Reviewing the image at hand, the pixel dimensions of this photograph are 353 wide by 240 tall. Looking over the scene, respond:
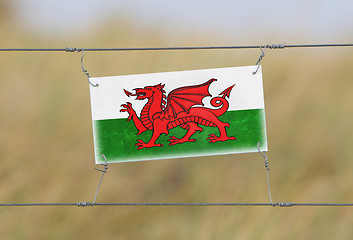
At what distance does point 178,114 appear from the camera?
451cm

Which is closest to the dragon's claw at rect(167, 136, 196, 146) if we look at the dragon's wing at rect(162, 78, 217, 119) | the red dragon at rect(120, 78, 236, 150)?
the red dragon at rect(120, 78, 236, 150)

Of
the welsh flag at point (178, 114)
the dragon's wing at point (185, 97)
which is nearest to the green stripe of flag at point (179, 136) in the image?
the welsh flag at point (178, 114)

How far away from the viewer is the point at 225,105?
4.48m

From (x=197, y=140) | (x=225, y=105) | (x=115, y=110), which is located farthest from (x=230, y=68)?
(x=115, y=110)

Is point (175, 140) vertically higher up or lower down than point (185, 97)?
lower down

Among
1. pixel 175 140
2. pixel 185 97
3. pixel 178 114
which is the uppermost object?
pixel 185 97

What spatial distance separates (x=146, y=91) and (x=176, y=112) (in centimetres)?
26

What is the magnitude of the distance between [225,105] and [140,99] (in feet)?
1.97

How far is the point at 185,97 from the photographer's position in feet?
14.7

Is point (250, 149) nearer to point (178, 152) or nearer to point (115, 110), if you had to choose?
point (178, 152)

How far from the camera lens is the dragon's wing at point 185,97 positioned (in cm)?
448

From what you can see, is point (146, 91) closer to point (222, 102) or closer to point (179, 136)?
point (179, 136)

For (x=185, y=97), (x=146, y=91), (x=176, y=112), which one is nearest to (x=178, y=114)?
(x=176, y=112)

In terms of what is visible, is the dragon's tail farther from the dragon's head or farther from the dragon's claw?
the dragon's head
